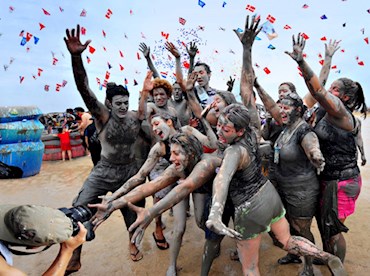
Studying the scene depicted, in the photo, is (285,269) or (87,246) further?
(87,246)

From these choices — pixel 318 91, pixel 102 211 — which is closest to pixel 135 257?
pixel 102 211

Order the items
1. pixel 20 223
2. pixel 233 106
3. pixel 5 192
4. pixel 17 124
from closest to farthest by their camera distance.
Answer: pixel 20 223 < pixel 233 106 < pixel 5 192 < pixel 17 124

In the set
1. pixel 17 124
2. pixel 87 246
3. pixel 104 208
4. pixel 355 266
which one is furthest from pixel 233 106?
pixel 17 124

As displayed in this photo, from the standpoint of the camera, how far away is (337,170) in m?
2.99

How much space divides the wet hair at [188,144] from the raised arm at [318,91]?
113 cm

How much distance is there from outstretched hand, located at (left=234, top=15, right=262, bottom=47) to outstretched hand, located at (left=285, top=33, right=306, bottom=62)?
1.99 ft

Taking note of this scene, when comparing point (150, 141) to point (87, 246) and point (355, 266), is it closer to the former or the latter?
point (87, 246)

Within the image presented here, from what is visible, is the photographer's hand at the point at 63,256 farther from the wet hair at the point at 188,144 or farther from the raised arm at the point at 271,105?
the raised arm at the point at 271,105

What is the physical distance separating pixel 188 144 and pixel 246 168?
57 cm

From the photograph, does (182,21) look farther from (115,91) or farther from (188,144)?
(188,144)

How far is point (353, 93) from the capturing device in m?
3.01

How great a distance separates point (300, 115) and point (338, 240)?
54.5 inches

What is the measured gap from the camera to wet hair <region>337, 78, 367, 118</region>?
2.99 metres

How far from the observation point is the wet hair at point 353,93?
299 centimetres
